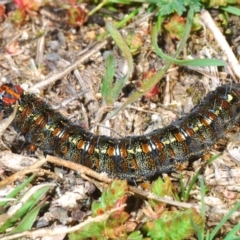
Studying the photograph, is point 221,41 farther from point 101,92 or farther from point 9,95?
point 9,95

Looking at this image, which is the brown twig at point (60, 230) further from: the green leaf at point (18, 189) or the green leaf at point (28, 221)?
the green leaf at point (18, 189)

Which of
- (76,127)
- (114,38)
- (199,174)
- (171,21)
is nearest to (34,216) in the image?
(76,127)

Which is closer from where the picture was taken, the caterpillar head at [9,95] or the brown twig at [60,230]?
the brown twig at [60,230]

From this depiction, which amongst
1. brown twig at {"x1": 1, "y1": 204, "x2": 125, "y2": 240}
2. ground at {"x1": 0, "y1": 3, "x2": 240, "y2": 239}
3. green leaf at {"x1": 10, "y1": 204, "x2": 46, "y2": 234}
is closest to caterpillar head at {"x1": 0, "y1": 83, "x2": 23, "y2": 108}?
ground at {"x1": 0, "y1": 3, "x2": 240, "y2": 239}

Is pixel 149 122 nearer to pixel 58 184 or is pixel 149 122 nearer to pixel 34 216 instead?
pixel 58 184

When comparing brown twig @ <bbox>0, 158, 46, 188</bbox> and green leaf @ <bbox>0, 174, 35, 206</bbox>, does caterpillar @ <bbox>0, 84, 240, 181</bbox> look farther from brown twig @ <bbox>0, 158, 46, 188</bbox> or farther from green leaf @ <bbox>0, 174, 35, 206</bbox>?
green leaf @ <bbox>0, 174, 35, 206</bbox>

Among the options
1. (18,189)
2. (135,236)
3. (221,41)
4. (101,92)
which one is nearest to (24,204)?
(18,189)

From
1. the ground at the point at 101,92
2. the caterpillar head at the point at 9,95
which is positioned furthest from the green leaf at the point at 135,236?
the caterpillar head at the point at 9,95

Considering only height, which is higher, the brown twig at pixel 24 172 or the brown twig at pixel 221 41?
the brown twig at pixel 221 41

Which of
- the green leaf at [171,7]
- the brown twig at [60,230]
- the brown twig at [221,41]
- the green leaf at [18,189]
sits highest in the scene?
the green leaf at [171,7]
